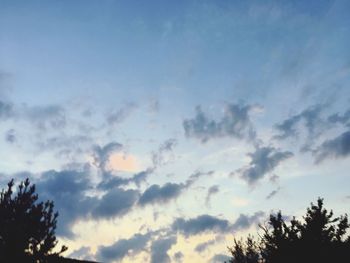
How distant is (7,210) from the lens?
1346cm

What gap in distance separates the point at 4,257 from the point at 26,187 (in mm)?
2765

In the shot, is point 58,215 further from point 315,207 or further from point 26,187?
point 315,207

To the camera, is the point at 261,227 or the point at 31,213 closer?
the point at 31,213

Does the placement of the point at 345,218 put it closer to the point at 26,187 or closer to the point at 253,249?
the point at 26,187

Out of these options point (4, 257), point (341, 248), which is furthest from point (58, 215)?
point (341, 248)

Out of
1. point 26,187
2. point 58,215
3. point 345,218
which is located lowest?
point 345,218

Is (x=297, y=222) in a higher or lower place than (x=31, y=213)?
lower

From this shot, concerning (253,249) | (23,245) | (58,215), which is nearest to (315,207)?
(58,215)

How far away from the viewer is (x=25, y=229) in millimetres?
13227

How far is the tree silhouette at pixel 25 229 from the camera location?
13.0m

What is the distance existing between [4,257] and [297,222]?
12.4 m

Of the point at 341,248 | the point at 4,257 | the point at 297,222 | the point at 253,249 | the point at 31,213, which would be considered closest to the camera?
the point at 4,257

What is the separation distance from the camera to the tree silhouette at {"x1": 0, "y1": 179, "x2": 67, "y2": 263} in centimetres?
1297

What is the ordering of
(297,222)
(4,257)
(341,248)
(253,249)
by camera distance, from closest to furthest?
1. (4,257)
2. (341,248)
3. (297,222)
4. (253,249)
